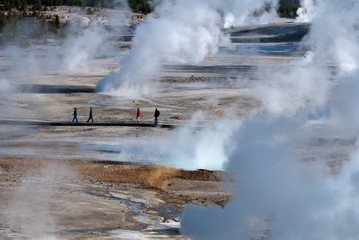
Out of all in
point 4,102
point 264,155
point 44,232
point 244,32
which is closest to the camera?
point 44,232

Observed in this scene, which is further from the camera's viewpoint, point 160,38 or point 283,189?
point 160,38

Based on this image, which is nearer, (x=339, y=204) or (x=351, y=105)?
(x=339, y=204)

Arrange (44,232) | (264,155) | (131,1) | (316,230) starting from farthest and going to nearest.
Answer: (131,1), (264,155), (44,232), (316,230)

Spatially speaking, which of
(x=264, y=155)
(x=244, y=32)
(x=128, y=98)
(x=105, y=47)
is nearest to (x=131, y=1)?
(x=105, y=47)

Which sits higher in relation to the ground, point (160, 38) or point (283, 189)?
point (160, 38)

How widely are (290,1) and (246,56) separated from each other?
2677 inches

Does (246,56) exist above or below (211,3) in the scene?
below

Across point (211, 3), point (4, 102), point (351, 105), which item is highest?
point (211, 3)

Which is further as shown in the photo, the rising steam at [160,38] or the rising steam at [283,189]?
the rising steam at [160,38]

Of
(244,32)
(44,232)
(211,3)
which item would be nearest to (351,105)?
(44,232)

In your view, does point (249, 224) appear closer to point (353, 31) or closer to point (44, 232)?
point (44, 232)

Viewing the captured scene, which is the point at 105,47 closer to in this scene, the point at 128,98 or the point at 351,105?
the point at 128,98

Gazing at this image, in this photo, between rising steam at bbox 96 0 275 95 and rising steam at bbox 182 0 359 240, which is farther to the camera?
rising steam at bbox 96 0 275 95

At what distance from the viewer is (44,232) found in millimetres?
14117
